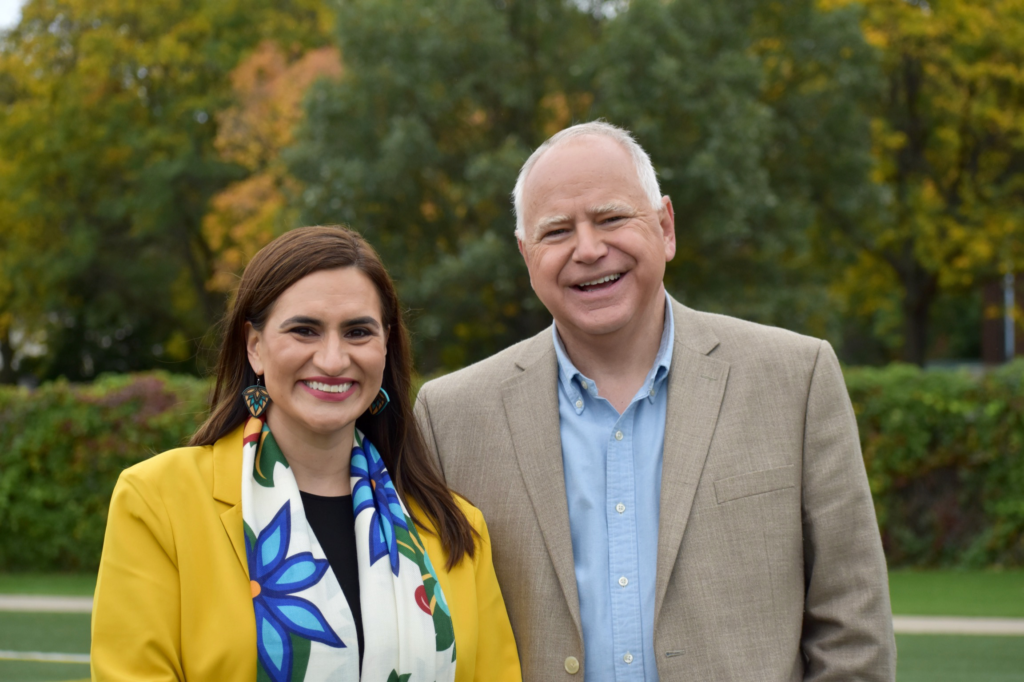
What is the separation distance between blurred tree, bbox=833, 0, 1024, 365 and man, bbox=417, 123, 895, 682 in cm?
1966

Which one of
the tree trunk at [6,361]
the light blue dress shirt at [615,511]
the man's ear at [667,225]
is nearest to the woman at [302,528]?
the light blue dress shirt at [615,511]

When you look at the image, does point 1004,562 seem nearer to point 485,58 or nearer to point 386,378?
point 386,378

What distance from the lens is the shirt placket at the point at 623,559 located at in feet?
9.89

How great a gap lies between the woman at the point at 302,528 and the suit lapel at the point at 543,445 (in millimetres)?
215

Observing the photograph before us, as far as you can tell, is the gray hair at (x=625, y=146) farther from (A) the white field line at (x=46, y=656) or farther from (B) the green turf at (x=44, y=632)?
(B) the green turf at (x=44, y=632)

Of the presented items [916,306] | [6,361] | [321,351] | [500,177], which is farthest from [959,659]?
[6,361]

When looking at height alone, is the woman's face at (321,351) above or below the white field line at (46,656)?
above

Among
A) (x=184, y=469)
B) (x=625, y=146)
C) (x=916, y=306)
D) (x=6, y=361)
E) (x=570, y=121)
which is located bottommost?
Result: (x=184, y=469)

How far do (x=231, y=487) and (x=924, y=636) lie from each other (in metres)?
7.80

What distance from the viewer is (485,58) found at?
19.6 metres

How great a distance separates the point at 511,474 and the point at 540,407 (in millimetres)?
222

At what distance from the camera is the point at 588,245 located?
316 cm

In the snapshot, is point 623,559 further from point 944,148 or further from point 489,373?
point 944,148

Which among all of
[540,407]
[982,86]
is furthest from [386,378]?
[982,86]
